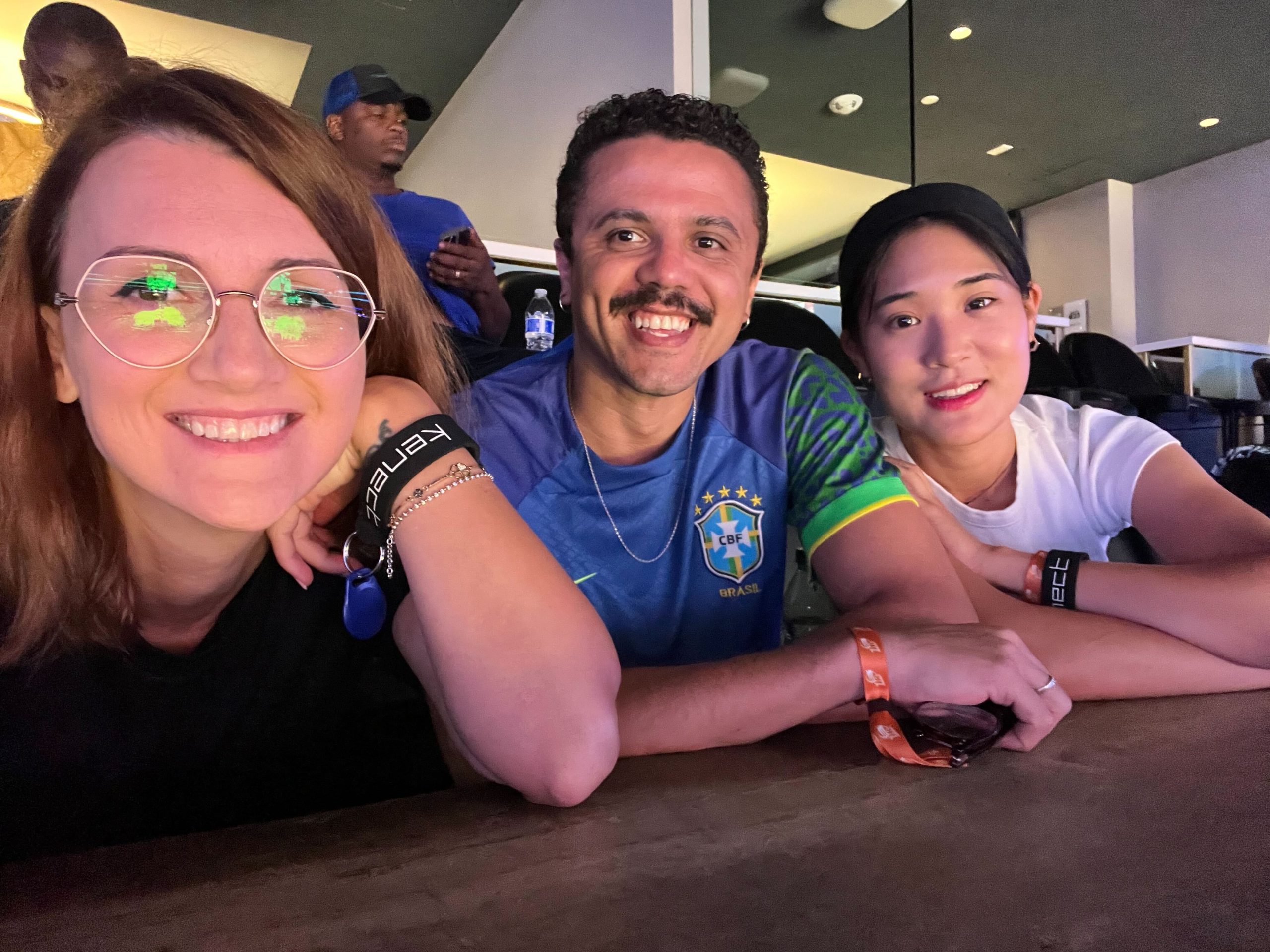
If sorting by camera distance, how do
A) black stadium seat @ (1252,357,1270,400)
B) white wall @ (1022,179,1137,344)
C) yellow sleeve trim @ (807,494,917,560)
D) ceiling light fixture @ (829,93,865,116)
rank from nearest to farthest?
yellow sleeve trim @ (807,494,917,560), black stadium seat @ (1252,357,1270,400), ceiling light fixture @ (829,93,865,116), white wall @ (1022,179,1137,344)

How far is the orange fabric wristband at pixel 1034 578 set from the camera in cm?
115

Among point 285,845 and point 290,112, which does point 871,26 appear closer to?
point 290,112

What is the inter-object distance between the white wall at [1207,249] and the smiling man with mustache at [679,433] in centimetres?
912

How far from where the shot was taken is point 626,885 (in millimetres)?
508

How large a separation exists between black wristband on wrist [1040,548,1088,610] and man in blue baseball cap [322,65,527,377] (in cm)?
106

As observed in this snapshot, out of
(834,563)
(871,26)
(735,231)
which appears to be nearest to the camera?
(834,563)

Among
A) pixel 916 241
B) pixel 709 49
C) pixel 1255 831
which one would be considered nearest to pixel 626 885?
pixel 1255 831

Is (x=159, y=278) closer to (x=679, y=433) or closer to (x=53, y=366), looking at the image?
(x=53, y=366)

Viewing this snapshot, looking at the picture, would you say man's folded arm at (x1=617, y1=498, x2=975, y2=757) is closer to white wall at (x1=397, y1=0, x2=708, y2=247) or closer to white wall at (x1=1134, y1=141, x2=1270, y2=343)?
white wall at (x1=397, y1=0, x2=708, y2=247)

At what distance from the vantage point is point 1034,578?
116cm

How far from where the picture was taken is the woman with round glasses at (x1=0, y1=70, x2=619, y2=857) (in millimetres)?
693

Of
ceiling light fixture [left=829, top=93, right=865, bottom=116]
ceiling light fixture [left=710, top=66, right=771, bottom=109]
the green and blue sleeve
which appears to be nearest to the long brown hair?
the green and blue sleeve

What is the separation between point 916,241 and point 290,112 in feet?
3.28

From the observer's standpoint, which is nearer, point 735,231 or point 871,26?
point 735,231
